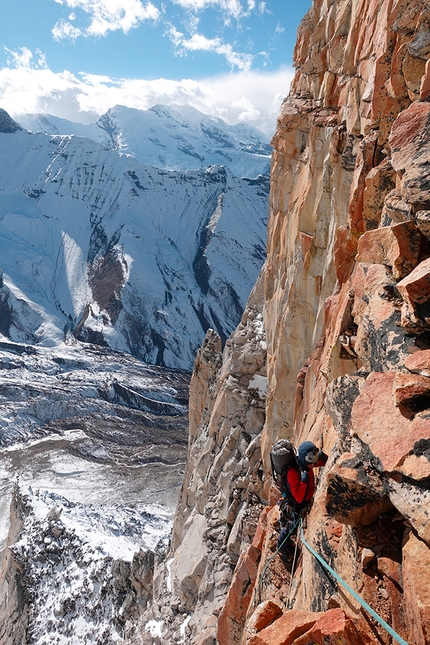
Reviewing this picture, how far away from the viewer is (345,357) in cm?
712

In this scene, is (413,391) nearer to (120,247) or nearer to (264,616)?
(264,616)

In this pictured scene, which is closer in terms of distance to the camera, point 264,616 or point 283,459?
point 264,616

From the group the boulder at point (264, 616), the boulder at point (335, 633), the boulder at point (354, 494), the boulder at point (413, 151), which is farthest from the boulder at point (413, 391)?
the boulder at point (264, 616)

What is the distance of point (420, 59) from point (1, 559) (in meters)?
41.3

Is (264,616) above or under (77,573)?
above

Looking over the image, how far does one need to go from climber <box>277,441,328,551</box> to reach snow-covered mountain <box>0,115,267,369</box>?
100 m

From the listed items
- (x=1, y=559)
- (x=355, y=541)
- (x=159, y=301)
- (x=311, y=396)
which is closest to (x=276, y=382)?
(x=311, y=396)

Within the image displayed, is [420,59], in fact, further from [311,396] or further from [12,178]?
[12,178]

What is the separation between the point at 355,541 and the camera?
476 cm

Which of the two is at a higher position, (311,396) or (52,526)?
(311,396)

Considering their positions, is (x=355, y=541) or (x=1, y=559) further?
(x=1, y=559)

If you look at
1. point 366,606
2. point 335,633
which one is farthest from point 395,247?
point 335,633

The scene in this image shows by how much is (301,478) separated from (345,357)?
2.10m

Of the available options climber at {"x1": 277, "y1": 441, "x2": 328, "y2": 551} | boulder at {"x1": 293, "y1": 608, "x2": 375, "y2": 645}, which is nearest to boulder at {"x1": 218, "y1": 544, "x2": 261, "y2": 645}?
climber at {"x1": 277, "y1": 441, "x2": 328, "y2": 551}
